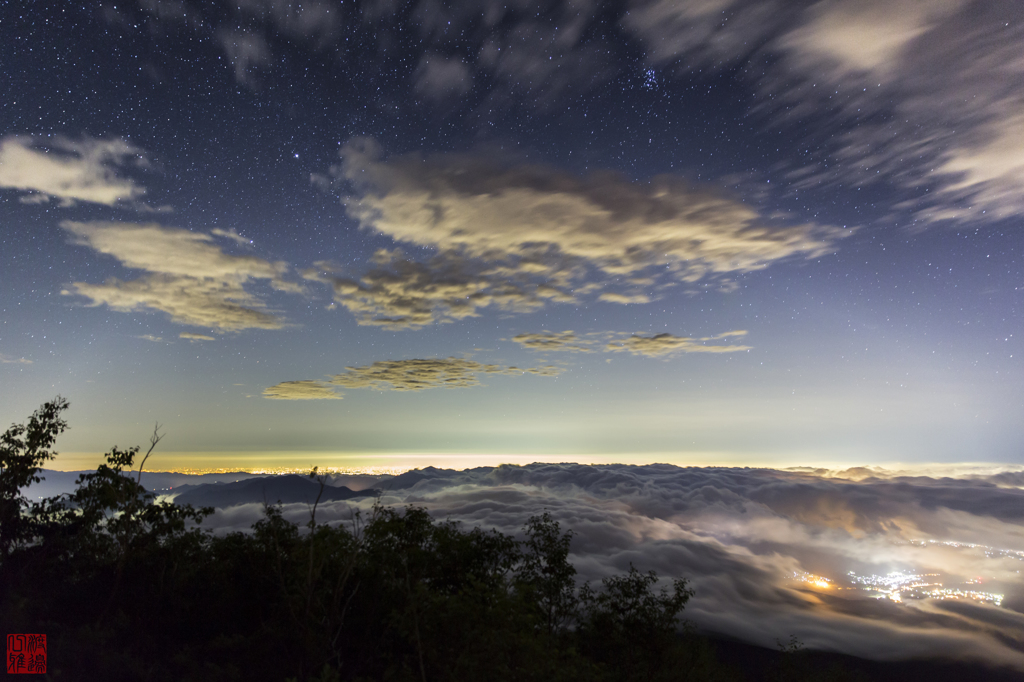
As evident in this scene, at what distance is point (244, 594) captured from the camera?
3519 centimetres

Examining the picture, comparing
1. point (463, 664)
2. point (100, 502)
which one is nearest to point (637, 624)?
point (463, 664)

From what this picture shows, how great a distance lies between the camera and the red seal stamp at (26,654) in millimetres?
24062

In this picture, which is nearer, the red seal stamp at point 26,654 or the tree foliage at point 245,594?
the red seal stamp at point 26,654

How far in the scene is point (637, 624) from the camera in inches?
2303

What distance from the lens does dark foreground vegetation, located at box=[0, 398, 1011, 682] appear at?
25578 mm

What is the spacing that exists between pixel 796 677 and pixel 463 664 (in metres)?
162

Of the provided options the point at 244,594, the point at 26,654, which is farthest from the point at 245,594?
the point at 26,654

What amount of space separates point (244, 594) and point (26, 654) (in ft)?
38.5

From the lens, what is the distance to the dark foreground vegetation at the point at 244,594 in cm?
2558

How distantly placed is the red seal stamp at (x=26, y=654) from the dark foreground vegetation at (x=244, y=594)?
1.61 feet

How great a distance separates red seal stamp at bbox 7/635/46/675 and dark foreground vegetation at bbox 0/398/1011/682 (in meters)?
0.49

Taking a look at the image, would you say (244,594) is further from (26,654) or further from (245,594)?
(26,654)

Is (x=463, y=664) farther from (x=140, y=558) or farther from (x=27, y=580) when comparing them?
(x=27, y=580)

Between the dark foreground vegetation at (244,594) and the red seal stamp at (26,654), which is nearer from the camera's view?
the red seal stamp at (26,654)
